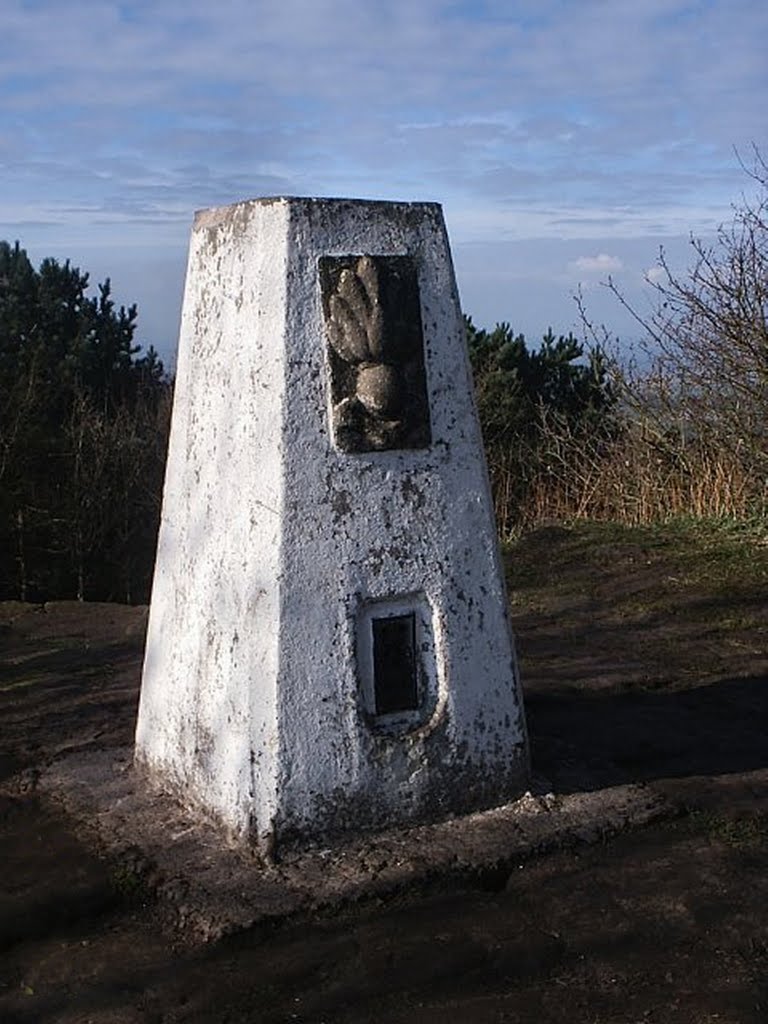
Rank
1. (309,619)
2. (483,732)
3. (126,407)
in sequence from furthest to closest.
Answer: (126,407)
(483,732)
(309,619)

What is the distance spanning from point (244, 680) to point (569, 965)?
1.29m

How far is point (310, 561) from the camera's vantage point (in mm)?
4133

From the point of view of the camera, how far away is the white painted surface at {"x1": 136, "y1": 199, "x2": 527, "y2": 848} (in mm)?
4125

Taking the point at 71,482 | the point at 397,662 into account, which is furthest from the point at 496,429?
the point at 397,662

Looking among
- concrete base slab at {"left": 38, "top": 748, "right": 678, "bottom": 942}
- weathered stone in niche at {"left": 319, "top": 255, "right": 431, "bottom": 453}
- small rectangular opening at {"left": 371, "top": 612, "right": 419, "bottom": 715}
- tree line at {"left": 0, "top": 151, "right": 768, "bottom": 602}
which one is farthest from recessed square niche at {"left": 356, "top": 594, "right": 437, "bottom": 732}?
tree line at {"left": 0, "top": 151, "right": 768, "bottom": 602}

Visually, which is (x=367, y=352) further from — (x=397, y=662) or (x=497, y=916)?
(x=497, y=916)

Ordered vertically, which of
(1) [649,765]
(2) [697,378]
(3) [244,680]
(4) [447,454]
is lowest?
(1) [649,765]

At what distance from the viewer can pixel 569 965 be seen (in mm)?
3619

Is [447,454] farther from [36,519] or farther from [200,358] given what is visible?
[36,519]

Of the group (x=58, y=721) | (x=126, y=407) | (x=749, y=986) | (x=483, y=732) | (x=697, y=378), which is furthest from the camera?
(x=126, y=407)

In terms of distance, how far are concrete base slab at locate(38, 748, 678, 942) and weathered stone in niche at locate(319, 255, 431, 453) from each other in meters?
1.27

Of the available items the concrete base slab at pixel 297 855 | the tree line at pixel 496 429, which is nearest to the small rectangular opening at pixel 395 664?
the concrete base slab at pixel 297 855

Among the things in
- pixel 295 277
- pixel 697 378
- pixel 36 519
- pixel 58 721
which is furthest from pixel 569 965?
pixel 36 519

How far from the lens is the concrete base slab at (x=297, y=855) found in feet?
12.8
